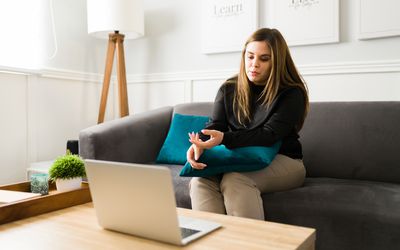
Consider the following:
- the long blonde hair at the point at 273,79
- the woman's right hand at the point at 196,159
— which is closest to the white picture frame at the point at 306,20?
the long blonde hair at the point at 273,79

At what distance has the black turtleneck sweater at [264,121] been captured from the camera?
4.90 feet

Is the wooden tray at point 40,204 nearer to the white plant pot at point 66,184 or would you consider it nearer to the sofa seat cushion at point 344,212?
the white plant pot at point 66,184

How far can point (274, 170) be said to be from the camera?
4.91ft

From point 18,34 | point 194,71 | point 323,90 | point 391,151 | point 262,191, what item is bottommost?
point 262,191

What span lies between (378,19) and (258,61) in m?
0.89

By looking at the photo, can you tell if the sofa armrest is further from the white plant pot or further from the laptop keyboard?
the laptop keyboard

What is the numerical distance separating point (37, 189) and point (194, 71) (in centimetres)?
166

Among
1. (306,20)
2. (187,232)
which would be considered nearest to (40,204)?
(187,232)

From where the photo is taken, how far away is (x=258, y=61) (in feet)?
5.40

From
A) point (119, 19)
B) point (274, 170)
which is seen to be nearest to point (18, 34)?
point (119, 19)

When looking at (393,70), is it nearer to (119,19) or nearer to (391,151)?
(391,151)

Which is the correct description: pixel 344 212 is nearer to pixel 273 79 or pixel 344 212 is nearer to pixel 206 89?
pixel 273 79

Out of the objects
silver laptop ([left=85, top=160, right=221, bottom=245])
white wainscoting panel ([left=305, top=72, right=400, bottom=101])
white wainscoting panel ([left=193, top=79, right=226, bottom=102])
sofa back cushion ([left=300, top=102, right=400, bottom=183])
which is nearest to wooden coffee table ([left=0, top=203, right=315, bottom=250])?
silver laptop ([left=85, top=160, right=221, bottom=245])

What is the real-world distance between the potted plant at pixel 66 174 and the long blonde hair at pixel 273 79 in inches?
27.9
